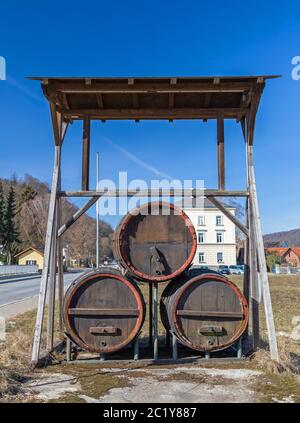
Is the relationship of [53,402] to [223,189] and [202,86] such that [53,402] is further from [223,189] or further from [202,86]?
[202,86]

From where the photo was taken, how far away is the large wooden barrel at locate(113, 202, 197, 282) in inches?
264

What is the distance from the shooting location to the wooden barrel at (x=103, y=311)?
6.47m

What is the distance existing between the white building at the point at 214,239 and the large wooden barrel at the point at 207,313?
1842 inches

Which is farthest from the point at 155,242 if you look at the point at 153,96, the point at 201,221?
the point at 201,221

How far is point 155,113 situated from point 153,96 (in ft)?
1.07

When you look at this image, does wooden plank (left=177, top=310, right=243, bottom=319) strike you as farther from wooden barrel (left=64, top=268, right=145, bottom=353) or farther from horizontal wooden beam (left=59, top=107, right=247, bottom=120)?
horizontal wooden beam (left=59, top=107, right=247, bottom=120)

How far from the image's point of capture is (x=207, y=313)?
6.60 metres

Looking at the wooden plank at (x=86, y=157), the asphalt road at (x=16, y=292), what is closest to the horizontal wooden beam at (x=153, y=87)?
the wooden plank at (x=86, y=157)

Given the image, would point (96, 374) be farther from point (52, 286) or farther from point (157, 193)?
point (157, 193)

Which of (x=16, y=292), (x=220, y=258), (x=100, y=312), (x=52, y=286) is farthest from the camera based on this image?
(x=220, y=258)

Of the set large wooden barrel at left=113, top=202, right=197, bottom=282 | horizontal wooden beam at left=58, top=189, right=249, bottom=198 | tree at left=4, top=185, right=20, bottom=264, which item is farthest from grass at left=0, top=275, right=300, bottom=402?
tree at left=4, top=185, right=20, bottom=264
